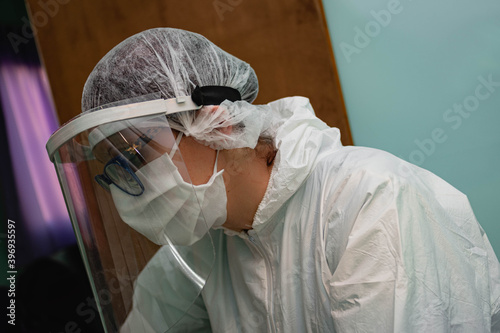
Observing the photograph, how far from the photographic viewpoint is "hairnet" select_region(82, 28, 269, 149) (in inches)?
39.1

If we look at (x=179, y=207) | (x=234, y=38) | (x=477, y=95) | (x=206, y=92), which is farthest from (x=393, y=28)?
(x=179, y=207)

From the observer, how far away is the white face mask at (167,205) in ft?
3.18

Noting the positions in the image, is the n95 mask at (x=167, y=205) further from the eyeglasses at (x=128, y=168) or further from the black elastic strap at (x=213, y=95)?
the black elastic strap at (x=213, y=95)

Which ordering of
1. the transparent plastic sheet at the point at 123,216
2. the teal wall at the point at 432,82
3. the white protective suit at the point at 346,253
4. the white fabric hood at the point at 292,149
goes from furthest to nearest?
the teal wall at the point at 432,82 < the white fabric hood at the point at 292,149 < the transparent plastic sheet at the point at 123,216 < the white protective suit at the point at 346,253

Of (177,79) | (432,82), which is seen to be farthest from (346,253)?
(432,82)

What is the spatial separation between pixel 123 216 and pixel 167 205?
9cm

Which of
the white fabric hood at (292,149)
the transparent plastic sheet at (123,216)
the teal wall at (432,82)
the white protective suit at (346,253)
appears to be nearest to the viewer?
the white protective suit at (346,253)

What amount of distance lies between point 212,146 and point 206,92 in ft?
0.40

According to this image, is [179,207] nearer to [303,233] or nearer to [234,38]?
[303,233]

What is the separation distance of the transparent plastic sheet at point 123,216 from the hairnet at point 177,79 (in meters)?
0.07

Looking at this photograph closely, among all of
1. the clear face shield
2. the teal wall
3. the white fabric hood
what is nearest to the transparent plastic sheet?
the clear face shield

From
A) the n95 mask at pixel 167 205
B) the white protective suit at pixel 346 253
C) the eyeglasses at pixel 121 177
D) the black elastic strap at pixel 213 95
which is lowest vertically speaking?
the white protective suit at pixel 346 253

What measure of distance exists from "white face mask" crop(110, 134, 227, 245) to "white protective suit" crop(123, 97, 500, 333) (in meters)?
0.11

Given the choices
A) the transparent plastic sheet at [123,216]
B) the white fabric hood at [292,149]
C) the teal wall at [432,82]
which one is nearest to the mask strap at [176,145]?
the transparent plastic sheet at [123,216]
